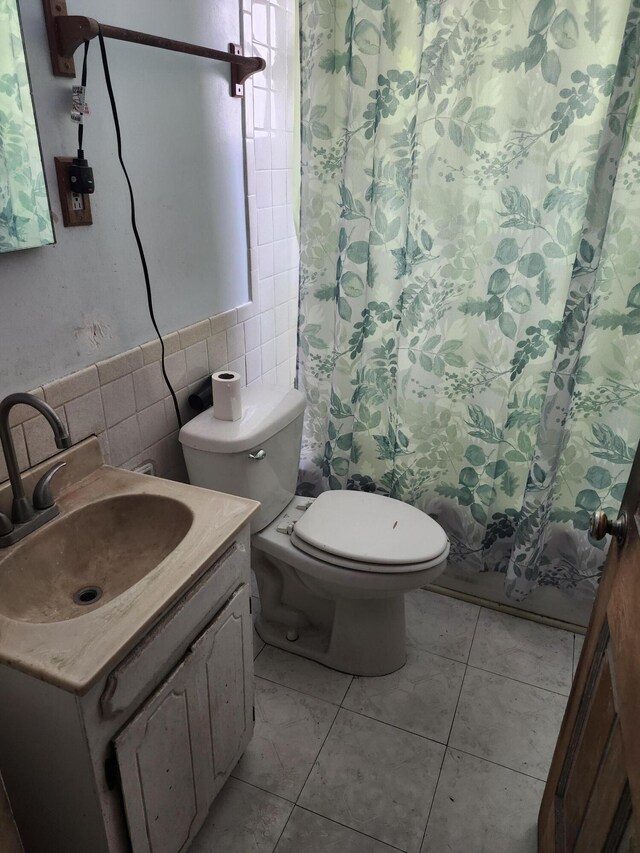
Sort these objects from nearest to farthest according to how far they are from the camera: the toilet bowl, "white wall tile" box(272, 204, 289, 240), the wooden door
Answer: the wooden door, the toilet bowl, "white wall tile" box(272, 204, 289, 240)

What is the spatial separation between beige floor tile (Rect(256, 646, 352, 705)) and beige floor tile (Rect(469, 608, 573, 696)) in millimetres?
430

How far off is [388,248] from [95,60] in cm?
A: 93

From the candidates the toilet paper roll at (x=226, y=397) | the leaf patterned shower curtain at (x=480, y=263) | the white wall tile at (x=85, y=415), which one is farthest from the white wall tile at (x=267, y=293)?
the white wall tile at (x=85, y=415)

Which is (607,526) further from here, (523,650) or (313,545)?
(523,650)

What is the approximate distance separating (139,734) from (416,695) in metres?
0.98

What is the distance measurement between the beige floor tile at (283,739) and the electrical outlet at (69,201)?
133 centimetres

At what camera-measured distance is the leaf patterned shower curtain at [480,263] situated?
1.50 metres

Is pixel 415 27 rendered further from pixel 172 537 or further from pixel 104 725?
pixel 104 725

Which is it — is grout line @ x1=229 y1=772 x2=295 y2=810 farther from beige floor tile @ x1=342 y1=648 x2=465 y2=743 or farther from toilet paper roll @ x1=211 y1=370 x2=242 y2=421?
toilet paper roll @ x1=211 y1=370 x2=242 y2=421

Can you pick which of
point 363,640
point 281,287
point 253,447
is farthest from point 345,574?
point 281,287

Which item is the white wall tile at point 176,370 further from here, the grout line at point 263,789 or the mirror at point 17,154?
the grout line at point 263,789

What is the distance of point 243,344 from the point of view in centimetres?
184

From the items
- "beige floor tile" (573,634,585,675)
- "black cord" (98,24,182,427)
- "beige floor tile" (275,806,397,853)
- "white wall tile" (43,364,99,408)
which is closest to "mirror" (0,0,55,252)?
"black cord" (98,24,182,427)

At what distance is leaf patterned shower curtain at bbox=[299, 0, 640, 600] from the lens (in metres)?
1.50
